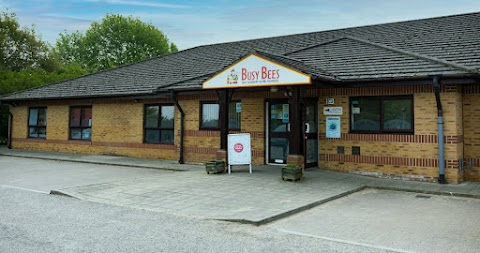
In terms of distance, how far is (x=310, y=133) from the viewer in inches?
472

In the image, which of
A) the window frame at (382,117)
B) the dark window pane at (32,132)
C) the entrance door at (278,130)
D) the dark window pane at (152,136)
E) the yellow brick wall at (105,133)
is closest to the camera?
the window frame at (382,117)

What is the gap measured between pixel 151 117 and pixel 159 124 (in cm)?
59

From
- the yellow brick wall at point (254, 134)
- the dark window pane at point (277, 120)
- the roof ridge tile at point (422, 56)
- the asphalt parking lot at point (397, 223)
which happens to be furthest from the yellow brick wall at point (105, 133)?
the asphalt parking lot at point (397, 223)

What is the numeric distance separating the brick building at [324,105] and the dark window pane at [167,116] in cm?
4

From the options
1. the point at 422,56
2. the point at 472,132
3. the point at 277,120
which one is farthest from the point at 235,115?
the point at 472,132

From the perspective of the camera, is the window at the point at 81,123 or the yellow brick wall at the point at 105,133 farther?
the window at the point at 81,123

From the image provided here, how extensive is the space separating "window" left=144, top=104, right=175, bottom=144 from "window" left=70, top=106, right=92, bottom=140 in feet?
12.3

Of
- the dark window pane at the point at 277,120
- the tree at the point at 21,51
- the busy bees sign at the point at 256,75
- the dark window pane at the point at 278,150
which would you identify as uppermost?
the tree at the point at 21,51

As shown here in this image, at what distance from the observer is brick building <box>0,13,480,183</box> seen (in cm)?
1020

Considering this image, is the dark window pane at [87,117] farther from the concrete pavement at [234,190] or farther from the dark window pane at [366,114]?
the dark window pane at [366,114]

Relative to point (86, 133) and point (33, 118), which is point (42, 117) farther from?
point (86, 133)

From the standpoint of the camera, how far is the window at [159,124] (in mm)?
15624

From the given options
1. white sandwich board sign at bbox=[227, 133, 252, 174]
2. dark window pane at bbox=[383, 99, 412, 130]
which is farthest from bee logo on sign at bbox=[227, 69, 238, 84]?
dark window pane at bbox=[383, 99, 412, 130]

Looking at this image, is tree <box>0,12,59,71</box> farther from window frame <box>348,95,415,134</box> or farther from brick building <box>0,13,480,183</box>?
window frame <box>348,95,415,134</box>
